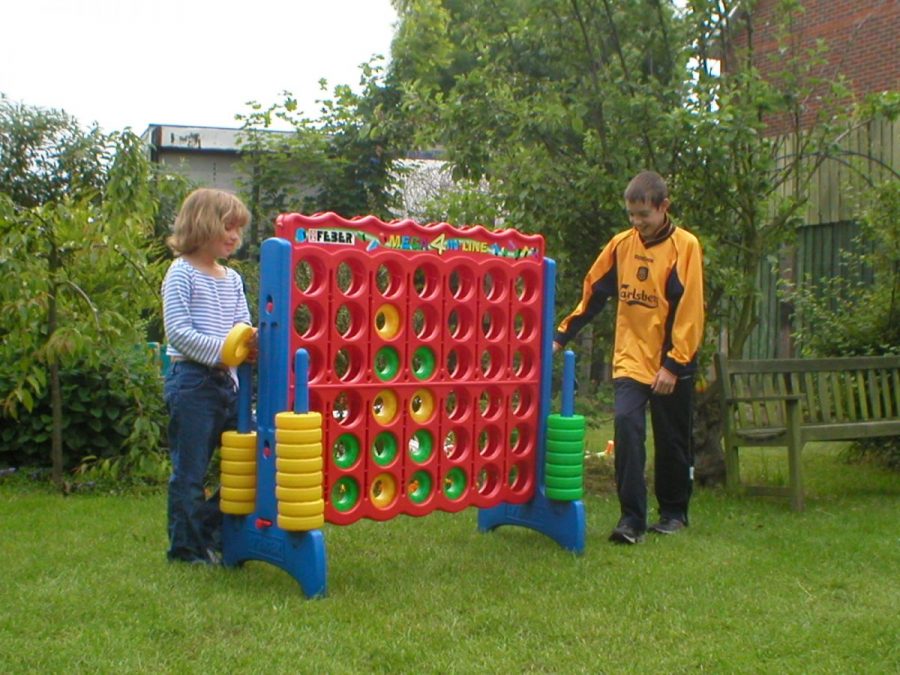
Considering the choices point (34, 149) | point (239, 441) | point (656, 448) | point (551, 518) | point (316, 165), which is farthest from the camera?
point (34, 149)

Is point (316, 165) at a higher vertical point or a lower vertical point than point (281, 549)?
higher

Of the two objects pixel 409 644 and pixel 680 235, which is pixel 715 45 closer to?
pixel 680 235

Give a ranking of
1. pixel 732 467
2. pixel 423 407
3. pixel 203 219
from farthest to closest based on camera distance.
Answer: pixel 732 467
pixel 423 407
pixel 203 219

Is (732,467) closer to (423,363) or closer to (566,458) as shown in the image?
(566,458)

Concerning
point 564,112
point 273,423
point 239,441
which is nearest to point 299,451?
point 273,423

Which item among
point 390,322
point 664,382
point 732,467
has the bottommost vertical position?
point 732,467

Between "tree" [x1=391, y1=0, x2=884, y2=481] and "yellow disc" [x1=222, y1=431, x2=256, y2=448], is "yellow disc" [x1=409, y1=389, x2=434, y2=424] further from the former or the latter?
"tree" [x1=391, y1=0, x2=884, y2=481]

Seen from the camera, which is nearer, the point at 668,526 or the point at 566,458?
the point at 566,458

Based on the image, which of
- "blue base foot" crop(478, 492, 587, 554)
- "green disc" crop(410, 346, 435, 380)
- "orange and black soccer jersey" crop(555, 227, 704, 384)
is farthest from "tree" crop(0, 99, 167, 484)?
"orange and black soccer jersey" crop(555, 227, 704, 384)

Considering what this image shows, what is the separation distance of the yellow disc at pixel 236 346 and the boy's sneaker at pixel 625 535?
2258 millimetres

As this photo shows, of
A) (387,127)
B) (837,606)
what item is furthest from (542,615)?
(387,127)

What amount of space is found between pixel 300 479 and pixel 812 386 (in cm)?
447

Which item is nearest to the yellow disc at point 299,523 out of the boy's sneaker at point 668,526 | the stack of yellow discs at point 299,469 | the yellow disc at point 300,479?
the stack of yellow discs at point 299,469

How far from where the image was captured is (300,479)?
14.5ft
